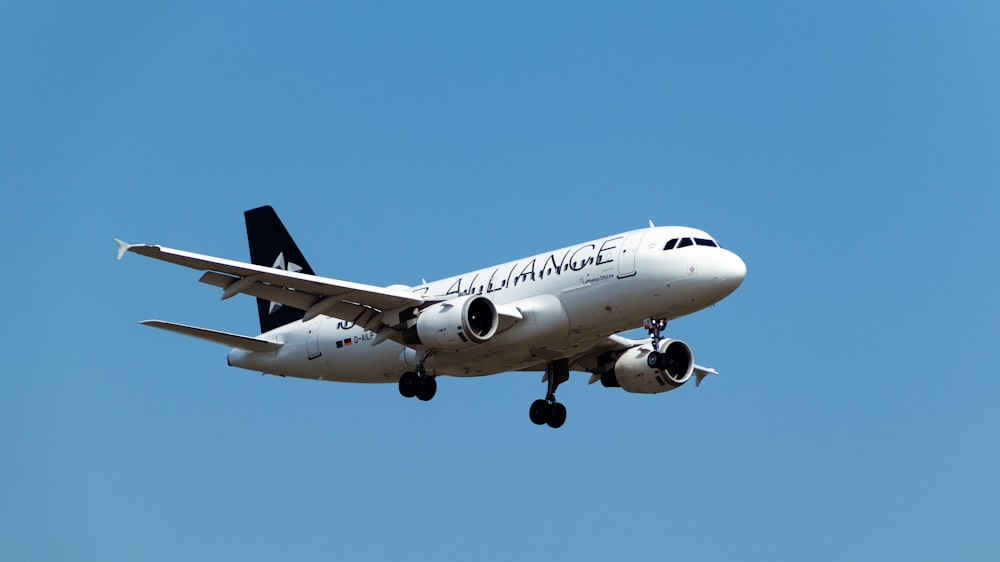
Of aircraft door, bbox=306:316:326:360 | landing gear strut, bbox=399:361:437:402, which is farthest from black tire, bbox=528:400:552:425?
aircraft door, bbox=306:316:326:360

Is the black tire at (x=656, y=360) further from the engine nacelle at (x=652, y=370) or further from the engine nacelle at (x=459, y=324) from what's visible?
the engine nacelle at (x=459, y=324)

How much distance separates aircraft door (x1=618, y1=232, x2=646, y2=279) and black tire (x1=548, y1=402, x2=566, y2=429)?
802 centimetres

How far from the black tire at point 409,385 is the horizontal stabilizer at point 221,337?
17.3ft

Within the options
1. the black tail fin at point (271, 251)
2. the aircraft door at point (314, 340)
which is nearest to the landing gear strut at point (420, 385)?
the aircraft door at point (314, 340)

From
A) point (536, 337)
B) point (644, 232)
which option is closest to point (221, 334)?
point (536, 337)

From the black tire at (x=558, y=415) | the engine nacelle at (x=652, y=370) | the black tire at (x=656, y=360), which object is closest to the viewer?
the black tire at (x=656, y=360)

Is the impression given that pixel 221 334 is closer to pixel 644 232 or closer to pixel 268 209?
pixel 268 209

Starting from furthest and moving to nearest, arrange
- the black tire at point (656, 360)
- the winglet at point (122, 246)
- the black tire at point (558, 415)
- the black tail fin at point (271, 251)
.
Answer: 1. the black tail fin at point (271, 251)
2. the black tire at point (558, 415)
3. the black tire at point (656, 360)
4. the winglet at point (122, 246)

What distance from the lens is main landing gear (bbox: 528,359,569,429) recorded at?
4734 centimetres

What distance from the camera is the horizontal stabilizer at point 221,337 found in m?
43.8

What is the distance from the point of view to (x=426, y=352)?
44438 millimetres

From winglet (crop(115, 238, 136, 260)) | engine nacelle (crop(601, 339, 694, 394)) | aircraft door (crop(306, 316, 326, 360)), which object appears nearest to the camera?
winglet (crop(115, 238, 136, 260))

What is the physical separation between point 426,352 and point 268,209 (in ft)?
36.6

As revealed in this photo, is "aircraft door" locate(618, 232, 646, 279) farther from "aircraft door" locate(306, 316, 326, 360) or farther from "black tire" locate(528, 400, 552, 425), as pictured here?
"aircraft door" locate(306, 316, 326, 360)
